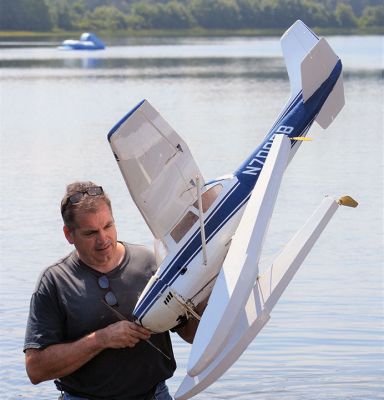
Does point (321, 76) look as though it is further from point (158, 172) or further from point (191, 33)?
point (191, 33)

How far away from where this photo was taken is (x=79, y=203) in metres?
4.20

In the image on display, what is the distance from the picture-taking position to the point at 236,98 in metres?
34.5

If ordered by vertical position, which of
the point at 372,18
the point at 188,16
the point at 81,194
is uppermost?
the point at 81,194

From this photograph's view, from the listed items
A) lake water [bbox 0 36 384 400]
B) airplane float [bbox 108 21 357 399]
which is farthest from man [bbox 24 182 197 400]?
lake water [bbox 0 36 384 400]

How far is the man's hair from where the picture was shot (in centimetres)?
419

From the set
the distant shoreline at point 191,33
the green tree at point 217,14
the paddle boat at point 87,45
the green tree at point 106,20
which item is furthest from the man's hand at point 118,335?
the green tree at point 217,14

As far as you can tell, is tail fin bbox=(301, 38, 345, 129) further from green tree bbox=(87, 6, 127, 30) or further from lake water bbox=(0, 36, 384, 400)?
green tree bbox=(87, 6, 127, 30)

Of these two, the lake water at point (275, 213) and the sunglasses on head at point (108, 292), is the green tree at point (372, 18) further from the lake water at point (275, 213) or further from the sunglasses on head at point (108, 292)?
the sunglasses on head at point (108, 292)

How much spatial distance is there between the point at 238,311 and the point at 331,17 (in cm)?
12093

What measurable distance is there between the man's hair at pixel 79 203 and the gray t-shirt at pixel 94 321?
15cm

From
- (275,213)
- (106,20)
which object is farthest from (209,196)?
(106,20)

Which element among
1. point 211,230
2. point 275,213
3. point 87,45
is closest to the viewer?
point 211,230

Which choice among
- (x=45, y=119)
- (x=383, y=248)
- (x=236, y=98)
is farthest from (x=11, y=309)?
(x=236, y=98)

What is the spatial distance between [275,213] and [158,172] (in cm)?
892
